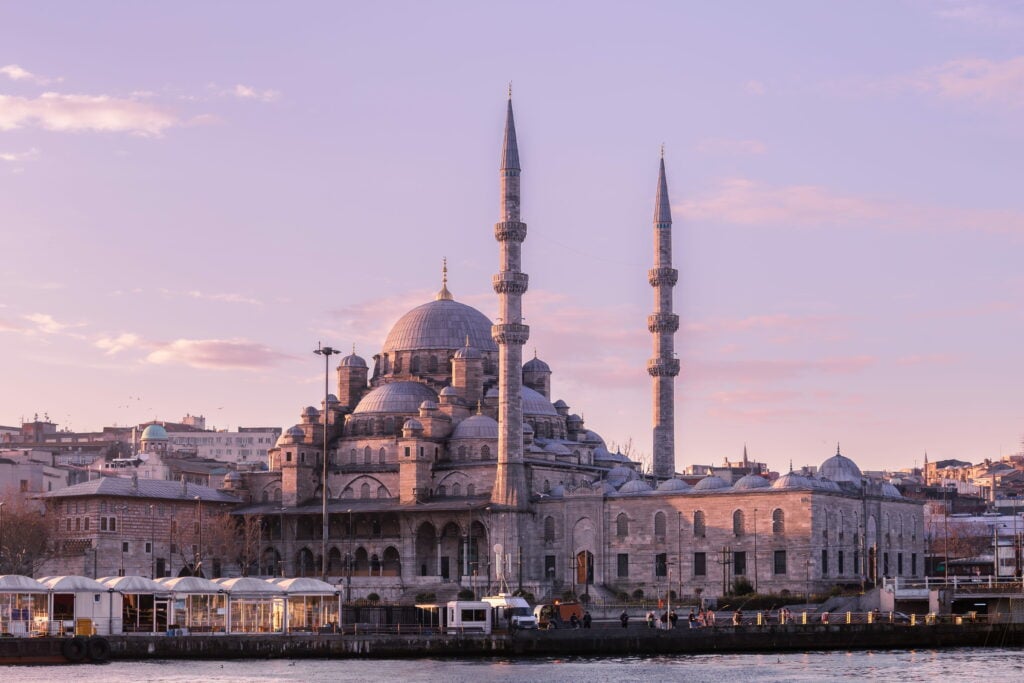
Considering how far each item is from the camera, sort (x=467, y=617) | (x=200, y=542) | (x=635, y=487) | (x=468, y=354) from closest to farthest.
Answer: (x=467, y=617), (x=200, y=542), (x=635, y=487), (x=468, y=354)

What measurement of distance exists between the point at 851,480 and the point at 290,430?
2859 cm

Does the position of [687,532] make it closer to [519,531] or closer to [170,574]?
[519,531]

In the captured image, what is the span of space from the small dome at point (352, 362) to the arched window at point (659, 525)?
75.6 feet

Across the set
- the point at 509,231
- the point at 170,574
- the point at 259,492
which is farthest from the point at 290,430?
the point at 509,231

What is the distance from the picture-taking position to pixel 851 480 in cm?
8738

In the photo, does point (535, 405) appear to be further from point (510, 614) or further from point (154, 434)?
point (154, 434)

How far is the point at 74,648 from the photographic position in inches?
2180

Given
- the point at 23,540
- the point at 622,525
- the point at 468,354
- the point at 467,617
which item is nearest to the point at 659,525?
the point at 622,525

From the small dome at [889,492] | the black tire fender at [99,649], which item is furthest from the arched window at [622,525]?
the black tire fender at [99,649]

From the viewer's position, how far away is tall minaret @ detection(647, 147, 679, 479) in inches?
3661

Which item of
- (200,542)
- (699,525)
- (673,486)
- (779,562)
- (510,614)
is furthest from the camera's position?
(673,486)

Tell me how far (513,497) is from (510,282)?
10.0 metres

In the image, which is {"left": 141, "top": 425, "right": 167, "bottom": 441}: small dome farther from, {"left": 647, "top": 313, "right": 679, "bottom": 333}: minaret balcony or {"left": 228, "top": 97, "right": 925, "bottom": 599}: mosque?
{"left": 647, "top": 313, "right": 679, "bottom": 333}: minaret balcony

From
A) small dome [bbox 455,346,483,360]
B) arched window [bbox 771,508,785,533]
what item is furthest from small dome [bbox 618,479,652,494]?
small dome [bbox 455,346,483,360]
